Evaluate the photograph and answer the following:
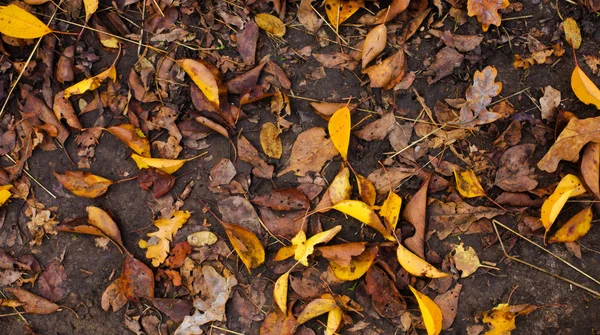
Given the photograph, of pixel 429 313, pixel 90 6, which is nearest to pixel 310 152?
pixel 429 313

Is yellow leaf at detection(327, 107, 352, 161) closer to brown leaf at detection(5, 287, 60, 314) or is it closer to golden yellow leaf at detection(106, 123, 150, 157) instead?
golden yellow leaf at detection(106, 123, 150, 157)

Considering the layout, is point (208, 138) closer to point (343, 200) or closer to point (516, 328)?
point (343, 200)

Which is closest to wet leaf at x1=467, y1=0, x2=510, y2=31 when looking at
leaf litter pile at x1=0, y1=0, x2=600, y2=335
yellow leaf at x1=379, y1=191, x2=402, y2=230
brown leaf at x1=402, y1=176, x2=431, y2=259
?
leaf litter pile at x1=0, y1=0, x2=600, y2=335

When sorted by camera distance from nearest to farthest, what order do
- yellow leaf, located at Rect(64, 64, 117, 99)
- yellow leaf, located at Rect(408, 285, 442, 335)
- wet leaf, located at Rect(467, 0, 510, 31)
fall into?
1. yellow leaf, located at Rect(408, 285, 442, 335)
2. wet leaf, located at Rect(467, 0, 510, 31)
3. yellow leaf, located at Rect(64, 64, 117, 99)

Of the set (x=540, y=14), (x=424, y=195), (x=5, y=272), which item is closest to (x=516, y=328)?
(x=424, y=195)

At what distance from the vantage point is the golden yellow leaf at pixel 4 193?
2682 mm

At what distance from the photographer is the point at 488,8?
2600 mm

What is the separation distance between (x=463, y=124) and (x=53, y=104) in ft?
6.57

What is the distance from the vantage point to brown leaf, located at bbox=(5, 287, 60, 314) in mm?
2650

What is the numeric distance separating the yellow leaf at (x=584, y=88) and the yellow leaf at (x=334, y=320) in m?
1.47

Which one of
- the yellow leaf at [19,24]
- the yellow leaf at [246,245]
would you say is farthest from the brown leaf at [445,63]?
the yellow leaf at [19,24]

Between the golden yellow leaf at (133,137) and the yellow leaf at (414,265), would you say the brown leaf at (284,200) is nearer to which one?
the yellow leaf at (414,265)

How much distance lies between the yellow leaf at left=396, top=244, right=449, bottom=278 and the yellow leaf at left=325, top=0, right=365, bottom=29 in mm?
1129

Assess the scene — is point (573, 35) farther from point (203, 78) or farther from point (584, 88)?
point (203, 78)
